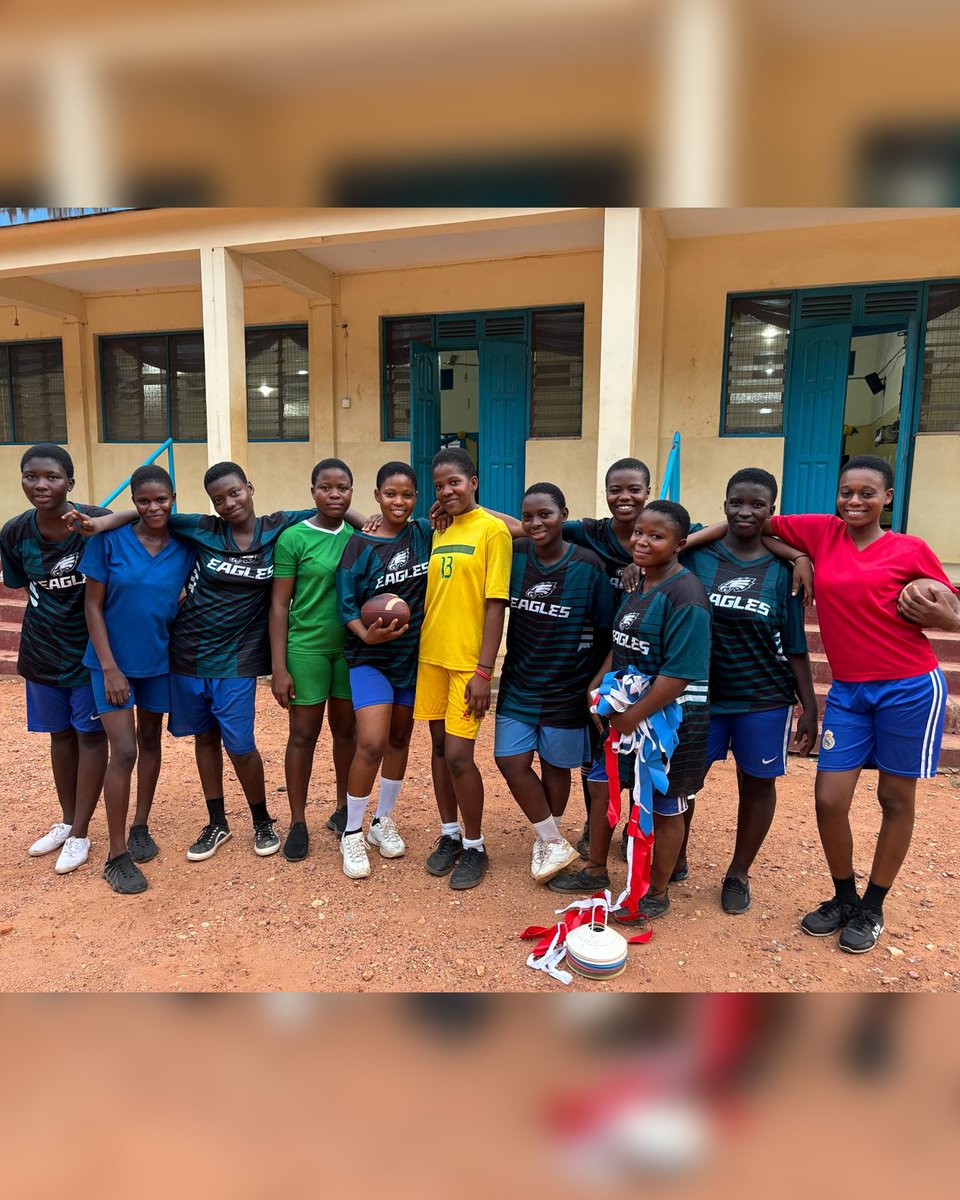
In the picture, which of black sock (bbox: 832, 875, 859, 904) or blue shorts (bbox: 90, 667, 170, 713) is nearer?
black sock (bbox: 832, 875, 859, 904)

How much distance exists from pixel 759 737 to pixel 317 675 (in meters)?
1.89

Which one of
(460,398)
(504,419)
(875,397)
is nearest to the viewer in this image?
(504,419)

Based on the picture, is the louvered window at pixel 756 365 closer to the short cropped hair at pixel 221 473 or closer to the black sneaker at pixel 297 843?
the short cropped hair at pixel 221 473

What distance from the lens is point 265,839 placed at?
12.2 ft

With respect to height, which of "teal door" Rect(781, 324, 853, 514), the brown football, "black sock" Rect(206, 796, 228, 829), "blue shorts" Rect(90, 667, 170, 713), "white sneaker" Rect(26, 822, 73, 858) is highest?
"teal door" Rect(781, 324, 853, 514)

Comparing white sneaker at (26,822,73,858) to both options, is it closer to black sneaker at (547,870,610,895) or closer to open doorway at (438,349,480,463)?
black sneaker at (547,870,610,895)

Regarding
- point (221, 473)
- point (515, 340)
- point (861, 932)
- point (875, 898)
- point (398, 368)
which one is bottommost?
point (861, 932)

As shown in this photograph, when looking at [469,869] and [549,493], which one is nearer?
[549,493]

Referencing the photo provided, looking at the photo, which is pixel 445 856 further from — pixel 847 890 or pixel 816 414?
pixel 816 414

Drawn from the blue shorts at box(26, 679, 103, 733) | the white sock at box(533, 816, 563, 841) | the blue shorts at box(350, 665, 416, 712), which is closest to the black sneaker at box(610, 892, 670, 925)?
the white sock at box(533, 816, 563, 841)

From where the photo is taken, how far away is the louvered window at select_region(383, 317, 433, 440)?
28.6 feet

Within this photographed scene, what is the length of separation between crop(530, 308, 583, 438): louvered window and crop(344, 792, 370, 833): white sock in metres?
5.62

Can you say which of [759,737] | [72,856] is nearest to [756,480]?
[759,737]
